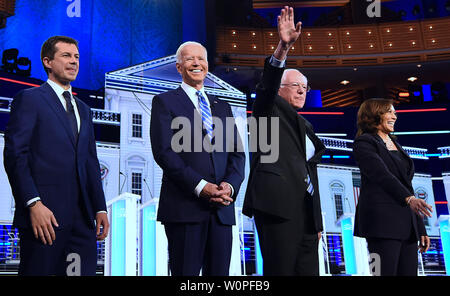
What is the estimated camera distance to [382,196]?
2.82m

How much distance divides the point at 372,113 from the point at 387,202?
0.60 metres

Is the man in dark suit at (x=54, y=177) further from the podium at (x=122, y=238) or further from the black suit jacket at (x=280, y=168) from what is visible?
the podium at (x=122, y=238)

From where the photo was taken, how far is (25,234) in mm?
2086

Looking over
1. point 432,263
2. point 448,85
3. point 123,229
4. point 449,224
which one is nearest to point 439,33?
point 448,85

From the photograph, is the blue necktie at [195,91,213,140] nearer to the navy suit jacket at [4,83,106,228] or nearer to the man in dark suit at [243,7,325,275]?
the man in dark suit at [243,7,325,275]

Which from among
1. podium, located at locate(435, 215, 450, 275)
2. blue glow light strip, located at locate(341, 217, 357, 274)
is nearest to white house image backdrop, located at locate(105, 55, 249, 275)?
blue glow light strip, located at locate(341, 217, 357, 274)

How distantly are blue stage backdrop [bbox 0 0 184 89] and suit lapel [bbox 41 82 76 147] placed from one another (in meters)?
9.99

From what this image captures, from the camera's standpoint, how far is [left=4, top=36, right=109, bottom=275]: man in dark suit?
6.74 ft

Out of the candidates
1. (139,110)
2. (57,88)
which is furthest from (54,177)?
(139,110)

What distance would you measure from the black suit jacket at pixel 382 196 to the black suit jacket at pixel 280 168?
0.54 meters

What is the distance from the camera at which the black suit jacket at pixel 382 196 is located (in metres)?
Result: 2.72

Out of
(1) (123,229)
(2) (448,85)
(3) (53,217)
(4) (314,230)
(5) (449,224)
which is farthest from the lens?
(2) (448,85)
